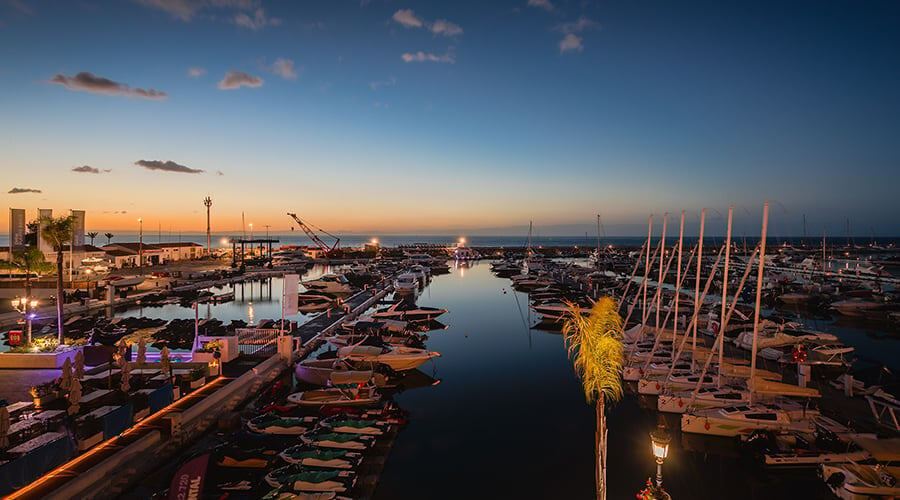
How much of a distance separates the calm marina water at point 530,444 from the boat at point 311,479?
6.01ft

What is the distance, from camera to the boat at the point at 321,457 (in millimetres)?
14875

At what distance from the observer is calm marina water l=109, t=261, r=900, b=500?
52.5 feet

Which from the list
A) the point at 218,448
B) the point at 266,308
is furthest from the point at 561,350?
the point at 266,308

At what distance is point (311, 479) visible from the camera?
13672 mm

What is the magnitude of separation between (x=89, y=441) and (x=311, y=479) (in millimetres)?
7036

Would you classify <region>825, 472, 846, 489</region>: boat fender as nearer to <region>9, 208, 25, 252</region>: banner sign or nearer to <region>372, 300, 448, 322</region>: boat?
<region>372, 300, 448, 322</region>: boat

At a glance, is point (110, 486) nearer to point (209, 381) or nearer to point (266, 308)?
point (209, 381)

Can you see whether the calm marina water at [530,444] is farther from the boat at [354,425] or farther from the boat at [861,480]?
the boat at [354,425]

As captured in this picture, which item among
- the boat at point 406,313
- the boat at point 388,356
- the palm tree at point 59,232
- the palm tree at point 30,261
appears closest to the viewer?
the palm tree at point 59,232

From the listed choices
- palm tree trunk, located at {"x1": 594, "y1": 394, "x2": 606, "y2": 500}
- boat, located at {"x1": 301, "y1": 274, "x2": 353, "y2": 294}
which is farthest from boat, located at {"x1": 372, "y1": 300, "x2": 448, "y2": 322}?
palm tree trunk, located at {"x1": 594, "y1": 394, "x2": 606, "y2": 500}

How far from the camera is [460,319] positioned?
48969 mm

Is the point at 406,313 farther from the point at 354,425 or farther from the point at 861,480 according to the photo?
the point at 861,480

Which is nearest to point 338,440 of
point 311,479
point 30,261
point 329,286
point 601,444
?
point 311,479

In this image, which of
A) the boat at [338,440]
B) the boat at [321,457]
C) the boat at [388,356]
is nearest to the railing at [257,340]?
the boat at [388,356]
